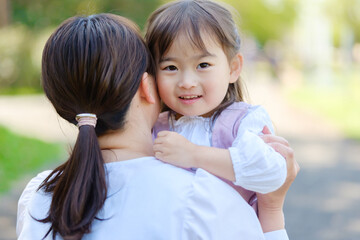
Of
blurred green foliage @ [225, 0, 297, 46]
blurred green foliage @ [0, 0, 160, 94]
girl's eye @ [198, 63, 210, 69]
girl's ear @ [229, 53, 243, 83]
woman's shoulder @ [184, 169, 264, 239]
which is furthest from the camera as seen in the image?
blurred green foliage @ [225, 0, 297, 46]

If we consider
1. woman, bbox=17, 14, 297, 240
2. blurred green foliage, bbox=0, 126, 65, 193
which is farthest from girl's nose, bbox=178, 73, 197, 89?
blurred green foliage, bbox=0, 126, 65, 193

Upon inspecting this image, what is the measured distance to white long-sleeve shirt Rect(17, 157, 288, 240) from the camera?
5.44 ft

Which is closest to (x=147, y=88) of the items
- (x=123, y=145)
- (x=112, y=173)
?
(x=123, y=145)

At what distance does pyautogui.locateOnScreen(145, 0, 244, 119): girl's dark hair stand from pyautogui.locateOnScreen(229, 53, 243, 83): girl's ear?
3 centimetres

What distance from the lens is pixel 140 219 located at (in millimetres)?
1677

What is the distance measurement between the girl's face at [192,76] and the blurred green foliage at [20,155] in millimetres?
5086

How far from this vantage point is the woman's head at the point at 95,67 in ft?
5.58

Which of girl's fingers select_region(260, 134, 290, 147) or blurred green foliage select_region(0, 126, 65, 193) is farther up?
girl's fingers select_region(260, 134, 290, 147)

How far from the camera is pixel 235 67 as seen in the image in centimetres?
229

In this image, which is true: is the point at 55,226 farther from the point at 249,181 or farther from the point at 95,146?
the point at 249,181

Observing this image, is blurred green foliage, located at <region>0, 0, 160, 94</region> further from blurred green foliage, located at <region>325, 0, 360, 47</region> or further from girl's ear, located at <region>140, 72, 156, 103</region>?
girl's ear, located at <region>140, 72, 156, 103</region>

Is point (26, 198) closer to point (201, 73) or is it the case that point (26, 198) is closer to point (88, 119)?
point (88, 119)

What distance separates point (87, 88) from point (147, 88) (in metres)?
0.23

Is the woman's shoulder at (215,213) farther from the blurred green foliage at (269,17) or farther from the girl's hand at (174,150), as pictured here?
the blurred green foliage at (269,17)
